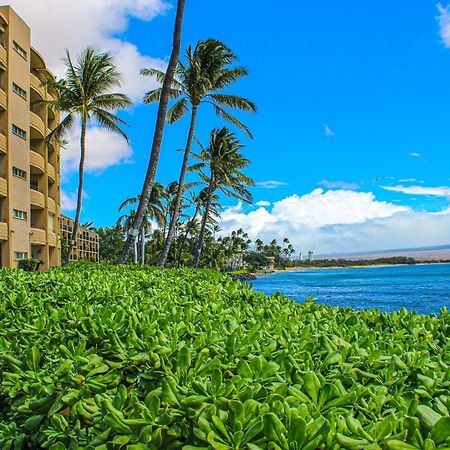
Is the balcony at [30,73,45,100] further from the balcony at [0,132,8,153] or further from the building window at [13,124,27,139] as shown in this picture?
the balcony at [0,132,8,153]

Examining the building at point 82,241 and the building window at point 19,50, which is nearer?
the building window at point 19,50

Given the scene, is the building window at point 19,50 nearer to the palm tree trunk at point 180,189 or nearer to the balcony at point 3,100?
the balcony at point 3,100

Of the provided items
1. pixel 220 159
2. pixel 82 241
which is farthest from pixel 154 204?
pixel 82 241

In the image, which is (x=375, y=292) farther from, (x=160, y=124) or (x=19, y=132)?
(x=160, y=124)

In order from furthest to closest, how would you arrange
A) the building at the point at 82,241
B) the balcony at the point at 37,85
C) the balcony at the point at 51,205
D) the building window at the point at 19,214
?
the building at the point at 82,241 < the balcony at the point at 51,205 < the balcony at the point at 37,85 < the building window at the point at 19,214

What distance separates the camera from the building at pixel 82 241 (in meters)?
75.7

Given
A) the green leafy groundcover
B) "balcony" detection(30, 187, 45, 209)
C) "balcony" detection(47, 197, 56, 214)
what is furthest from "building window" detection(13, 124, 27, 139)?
the green leafy groundcover

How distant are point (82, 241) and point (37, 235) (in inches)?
2011

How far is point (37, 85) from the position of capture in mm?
33625

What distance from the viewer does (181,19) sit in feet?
51.5

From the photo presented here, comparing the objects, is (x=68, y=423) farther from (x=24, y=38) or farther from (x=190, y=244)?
(x=190, y=244)

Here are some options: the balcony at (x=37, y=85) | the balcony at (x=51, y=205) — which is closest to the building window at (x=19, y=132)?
the balcony at (x=37, y=85)

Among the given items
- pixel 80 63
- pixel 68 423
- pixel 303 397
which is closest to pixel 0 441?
pixel 68 423

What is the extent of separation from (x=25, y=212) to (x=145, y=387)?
31.6 m
